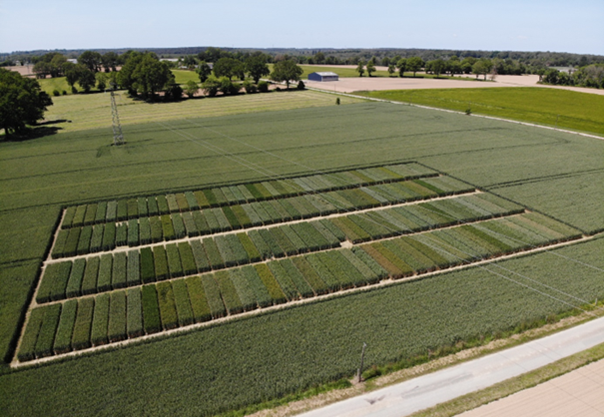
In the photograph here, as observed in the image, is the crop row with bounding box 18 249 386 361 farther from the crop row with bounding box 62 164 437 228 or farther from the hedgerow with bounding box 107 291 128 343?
the crop row with bounding box 62 164 437 228

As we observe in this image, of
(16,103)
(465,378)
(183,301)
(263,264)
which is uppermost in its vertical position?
(16,103)

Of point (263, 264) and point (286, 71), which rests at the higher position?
point (286, 71)

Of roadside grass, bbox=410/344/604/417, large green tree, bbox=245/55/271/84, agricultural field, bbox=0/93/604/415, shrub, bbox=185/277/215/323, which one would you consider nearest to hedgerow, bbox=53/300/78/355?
agricultural field, bbox=0/93/604/415

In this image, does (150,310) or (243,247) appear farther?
(243,247)

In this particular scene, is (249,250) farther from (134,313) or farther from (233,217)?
(134,313)

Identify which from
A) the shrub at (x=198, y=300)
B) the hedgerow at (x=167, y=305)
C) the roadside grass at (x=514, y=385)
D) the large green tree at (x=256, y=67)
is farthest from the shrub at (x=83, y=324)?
the large green tree at (x=256, y=67)

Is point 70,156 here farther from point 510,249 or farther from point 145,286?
point 510,249

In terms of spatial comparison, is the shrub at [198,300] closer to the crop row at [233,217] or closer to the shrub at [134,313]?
the shrub at [134,313]

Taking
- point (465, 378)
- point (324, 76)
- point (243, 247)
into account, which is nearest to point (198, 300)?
point (243, 247)
